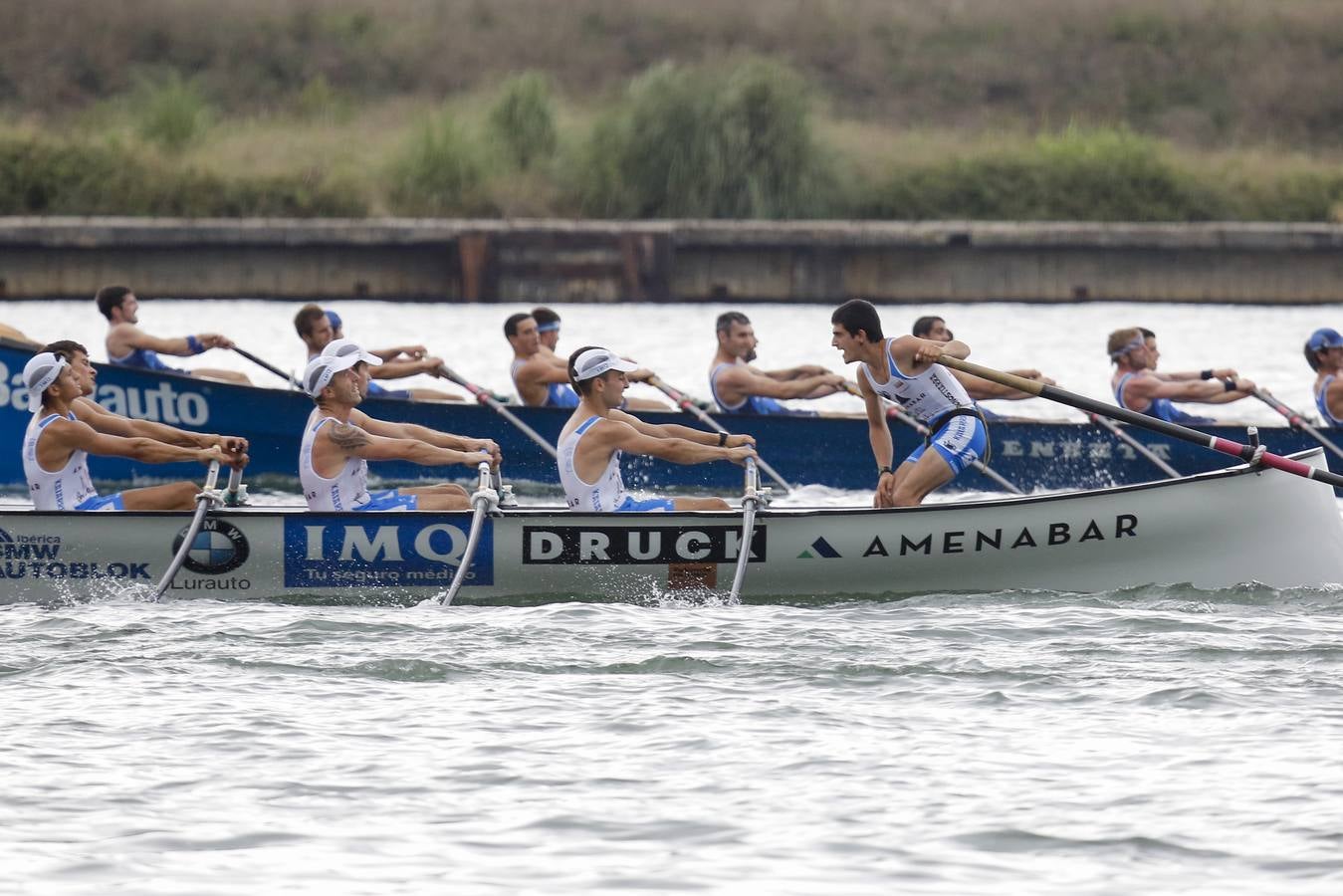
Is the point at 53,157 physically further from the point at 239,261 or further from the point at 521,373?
the point at 521,373

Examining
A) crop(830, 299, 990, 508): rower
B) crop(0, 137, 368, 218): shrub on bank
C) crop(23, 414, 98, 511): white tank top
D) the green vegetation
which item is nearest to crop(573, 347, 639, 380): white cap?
crop(830, 299, 990, 508): rower

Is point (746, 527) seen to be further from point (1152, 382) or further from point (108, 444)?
point (1152, 382)

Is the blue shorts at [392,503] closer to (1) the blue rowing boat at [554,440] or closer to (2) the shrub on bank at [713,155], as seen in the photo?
(1) the blue rowing boat at [554,440]

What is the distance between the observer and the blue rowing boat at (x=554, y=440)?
63.0 ft

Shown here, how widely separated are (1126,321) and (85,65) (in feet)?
88.0

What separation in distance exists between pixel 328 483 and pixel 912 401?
12.3ft

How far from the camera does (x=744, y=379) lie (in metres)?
19.3

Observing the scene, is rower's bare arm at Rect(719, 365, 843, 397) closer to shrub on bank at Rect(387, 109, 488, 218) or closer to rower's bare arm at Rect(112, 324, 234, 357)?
rower's bare arm at Rect(112, 324, 234, 357)

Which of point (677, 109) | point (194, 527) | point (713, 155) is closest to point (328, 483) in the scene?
point (194, 527)

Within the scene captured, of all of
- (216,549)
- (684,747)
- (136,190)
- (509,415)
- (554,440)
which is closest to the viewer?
(684,747)

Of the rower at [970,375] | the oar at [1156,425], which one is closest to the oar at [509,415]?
the rower at [970,375]

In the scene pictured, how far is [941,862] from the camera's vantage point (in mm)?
8633

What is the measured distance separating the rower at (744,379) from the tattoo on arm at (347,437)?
21.0 feet

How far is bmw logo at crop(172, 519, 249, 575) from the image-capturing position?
507 inches
